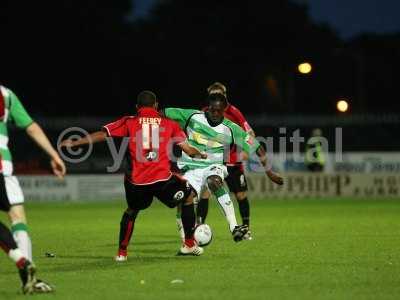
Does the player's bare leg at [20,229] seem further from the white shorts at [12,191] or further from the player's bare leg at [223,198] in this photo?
the player's bare leg at [223,198]

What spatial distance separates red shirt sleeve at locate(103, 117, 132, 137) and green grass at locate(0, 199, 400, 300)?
1.64 metres

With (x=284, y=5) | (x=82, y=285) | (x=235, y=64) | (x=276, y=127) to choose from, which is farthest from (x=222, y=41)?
(x=82, y=285)

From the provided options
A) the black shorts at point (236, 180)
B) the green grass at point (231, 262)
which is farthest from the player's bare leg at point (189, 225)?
the black shorts at point (236, 180)

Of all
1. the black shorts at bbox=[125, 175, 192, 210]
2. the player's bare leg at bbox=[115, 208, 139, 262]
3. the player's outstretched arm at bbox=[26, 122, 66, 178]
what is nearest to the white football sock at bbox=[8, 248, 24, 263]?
the player's outstretched arm at bbox=[26, 122, 66, 178]

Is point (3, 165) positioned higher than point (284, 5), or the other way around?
point (284, 5)

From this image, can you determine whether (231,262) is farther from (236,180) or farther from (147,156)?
(236,180)

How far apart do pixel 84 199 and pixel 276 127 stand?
31.6 feet

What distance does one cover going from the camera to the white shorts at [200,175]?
1425 cm

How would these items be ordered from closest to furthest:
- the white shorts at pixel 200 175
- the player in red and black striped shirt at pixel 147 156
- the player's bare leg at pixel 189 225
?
1. the player in red and black striped shirt at pixel 147 156
2. the player's bare leg at pixel 189 225
3. the white shorts at pixel 200 175

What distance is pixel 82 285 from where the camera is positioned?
34.8 feet

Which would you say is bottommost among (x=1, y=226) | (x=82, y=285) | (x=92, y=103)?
(x=82, y=285)

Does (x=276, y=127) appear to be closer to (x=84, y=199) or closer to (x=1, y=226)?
(x=84, y=199)

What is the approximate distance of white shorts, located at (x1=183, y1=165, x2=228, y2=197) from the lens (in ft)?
46.8

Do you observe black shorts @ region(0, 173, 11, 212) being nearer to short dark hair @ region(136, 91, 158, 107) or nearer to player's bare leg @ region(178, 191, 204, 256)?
short dark hair @ region(136, 91, 158, 107)
